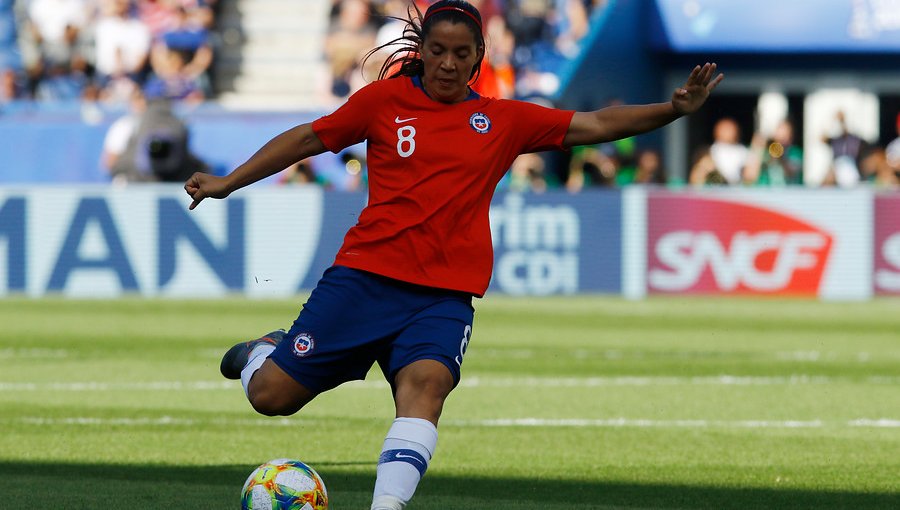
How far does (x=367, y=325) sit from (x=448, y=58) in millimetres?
983

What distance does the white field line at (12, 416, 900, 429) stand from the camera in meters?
9.93

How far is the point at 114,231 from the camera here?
1998 cm

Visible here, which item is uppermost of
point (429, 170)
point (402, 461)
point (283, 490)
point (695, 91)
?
point (695, 91)

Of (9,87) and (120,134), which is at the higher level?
(9,87)

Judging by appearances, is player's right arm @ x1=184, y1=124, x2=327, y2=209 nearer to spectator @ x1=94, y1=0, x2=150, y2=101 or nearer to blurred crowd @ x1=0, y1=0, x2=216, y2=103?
blurred crowd @ x1=0, y1=0, x2=216, y2=103

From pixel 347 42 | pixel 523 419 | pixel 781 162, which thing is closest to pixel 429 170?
pixel 523 419

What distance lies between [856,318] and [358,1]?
31.1 feet

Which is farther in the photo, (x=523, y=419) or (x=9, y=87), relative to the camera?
(x=9, y=87)

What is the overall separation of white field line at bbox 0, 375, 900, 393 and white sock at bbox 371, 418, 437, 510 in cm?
599

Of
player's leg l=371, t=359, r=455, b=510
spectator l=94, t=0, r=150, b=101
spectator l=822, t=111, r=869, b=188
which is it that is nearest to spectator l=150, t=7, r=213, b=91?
spectator l=94, t=0, r=150, b=101

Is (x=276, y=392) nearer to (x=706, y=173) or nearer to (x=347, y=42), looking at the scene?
(x=706, y=173)

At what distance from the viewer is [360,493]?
24.5ft

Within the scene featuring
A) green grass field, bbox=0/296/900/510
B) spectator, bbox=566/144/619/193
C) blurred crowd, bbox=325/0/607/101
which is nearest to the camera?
green grass field, bbox=0/296/900/510

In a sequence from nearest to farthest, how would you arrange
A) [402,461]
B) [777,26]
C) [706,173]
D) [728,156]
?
[402,461], [706,173], [728,156], [777,26]
